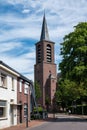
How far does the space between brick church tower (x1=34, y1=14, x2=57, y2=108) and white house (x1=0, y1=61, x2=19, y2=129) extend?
69.8m

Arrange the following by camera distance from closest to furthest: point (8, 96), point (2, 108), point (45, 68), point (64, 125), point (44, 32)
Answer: point (2, 108), point (64, 125), point (8, 96), point (45, 68), point (44, 32)

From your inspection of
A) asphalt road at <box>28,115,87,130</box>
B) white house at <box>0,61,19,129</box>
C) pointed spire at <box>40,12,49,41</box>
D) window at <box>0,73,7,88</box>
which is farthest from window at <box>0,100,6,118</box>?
pointed spire at <box>40,12,49,41</box>

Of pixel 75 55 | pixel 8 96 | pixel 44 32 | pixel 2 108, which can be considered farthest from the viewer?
pixel 44 32

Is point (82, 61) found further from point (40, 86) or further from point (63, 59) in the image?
point (40, 86)

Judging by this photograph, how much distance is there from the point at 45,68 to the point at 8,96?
75.8 meters

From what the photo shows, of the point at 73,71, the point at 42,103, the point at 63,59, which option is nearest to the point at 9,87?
the point at 73,71

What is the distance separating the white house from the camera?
31250 mm

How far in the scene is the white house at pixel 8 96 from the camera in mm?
31250

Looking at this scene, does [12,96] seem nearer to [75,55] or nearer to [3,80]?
[3,80]

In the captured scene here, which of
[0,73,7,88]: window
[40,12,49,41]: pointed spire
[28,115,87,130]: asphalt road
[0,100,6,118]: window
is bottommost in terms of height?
[28,115,87,130]: asphalt road

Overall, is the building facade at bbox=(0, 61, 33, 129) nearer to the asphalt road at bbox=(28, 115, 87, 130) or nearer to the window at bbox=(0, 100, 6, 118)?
the window at bbox=(0, 100, 6, 118)

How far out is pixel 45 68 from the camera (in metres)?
109

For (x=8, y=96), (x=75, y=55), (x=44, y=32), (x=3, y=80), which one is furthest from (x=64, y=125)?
(x=44, y=32)

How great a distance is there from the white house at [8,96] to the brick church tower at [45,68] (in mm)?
A: 69763
